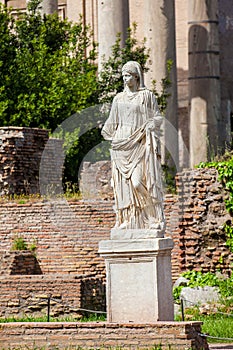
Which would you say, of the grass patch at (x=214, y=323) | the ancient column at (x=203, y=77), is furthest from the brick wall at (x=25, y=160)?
the ancient column at (x=203, y=77)

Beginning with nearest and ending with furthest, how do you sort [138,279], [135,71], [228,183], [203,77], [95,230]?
[138,279] < [135,71] < [228,183] < [95,230] < [203,77]

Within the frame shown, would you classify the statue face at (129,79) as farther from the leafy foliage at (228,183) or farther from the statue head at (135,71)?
the leafy foliage at (228,183)

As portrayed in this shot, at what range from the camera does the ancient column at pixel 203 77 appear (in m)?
35.7

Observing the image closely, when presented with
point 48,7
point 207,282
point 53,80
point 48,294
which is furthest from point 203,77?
point 48,294

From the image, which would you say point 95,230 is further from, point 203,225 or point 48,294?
point 48,294

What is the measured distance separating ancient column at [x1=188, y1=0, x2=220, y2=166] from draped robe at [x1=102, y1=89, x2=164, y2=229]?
1961 cm

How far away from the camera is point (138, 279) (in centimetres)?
1523

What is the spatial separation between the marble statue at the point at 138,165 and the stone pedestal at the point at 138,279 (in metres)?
0.29

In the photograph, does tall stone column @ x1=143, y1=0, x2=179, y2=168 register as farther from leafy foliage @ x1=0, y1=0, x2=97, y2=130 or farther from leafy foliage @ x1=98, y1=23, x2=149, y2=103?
leafy foliage @ x1=0, y1=0, x2=97, y2=130

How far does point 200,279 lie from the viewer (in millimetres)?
22281

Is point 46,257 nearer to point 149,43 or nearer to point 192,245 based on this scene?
point 192,245

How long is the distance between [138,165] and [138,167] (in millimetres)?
26

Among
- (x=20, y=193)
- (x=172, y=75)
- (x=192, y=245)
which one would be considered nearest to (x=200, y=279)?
(x=192, y=245)

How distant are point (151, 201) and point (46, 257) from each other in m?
8.93
